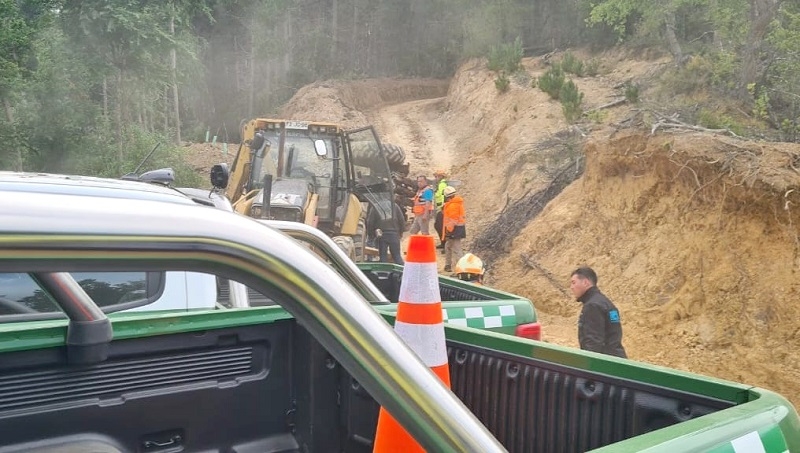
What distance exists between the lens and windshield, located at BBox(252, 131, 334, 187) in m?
12.3

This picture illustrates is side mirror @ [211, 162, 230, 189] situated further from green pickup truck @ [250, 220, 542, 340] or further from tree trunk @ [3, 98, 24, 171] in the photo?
tree trunk @ [3, 98, 24, 171]

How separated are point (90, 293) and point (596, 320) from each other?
419cm

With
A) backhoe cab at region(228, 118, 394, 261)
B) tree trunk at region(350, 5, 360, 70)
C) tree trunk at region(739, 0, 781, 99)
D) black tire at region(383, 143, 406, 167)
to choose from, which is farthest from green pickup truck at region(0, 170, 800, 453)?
tree trunk at region(350, 5, 360, 70)

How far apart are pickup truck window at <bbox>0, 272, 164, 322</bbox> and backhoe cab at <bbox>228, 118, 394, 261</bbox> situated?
7.50 meters

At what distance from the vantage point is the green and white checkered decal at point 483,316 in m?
3.94

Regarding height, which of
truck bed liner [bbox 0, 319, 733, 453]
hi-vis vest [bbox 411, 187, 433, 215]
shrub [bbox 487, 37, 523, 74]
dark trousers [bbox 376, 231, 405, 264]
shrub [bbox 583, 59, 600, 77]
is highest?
shrub [bbox 487, 37, 523, 74]

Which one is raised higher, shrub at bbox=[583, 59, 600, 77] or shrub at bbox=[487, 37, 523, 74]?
shrub at bbox=[487, 37, 523, 74]

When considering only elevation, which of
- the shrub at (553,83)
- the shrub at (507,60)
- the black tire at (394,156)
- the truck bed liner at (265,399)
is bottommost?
the black tire at (394,156)

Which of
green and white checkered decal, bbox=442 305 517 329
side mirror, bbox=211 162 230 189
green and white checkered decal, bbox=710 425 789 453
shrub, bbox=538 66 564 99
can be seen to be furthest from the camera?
shrub, bbox=538 66 564 99

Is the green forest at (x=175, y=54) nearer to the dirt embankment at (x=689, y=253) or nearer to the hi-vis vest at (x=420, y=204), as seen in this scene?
the dirt embankment at (x=689, y=253)

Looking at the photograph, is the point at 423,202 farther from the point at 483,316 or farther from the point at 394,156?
the point at 483,316

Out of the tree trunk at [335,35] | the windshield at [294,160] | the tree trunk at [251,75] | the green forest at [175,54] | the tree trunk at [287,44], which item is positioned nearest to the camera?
the windshield at [294,160]

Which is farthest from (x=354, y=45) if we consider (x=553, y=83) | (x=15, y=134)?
(x=15, y=134)

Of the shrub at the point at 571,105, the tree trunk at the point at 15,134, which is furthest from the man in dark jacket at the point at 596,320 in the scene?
the tree trunk at the point at 15,134
